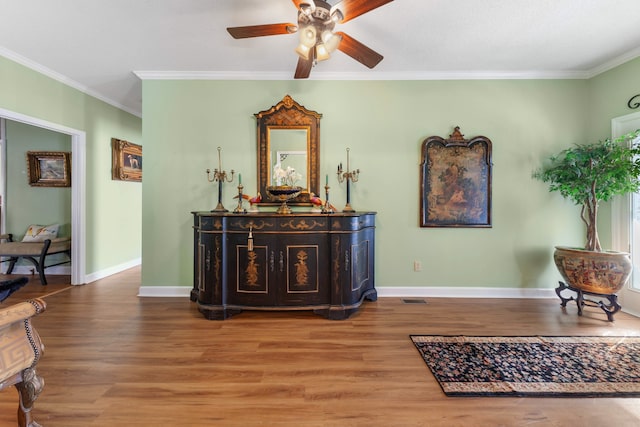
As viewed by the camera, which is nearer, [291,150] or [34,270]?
[291,150]

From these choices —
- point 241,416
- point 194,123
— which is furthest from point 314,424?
point 194,123

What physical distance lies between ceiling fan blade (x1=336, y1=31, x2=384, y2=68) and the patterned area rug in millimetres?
2339

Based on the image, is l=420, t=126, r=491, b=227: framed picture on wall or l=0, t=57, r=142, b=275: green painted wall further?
l=420, t=126, r=491, b=227: framed picture on wall

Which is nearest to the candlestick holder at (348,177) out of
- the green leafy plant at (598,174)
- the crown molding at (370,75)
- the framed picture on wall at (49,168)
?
the crown molding at (370,75)

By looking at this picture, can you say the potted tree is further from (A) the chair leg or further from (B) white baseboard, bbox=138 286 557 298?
(A) the chair leg

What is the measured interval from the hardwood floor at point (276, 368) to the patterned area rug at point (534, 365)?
3.0 inches

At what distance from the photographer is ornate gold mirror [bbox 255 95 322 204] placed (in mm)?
3578

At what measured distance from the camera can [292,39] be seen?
9.49 feet

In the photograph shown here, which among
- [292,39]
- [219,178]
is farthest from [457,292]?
[292,39]

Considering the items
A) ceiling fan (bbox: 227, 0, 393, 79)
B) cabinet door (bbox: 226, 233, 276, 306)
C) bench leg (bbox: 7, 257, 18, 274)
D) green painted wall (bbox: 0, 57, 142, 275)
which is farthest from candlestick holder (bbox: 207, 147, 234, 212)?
bench leg (bbox: 7, 257, 18, 274)

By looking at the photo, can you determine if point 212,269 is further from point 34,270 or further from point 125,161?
point 34,270

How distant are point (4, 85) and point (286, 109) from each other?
2.99 metres

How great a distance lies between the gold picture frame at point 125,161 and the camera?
4.77 m

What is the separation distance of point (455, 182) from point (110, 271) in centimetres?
530
